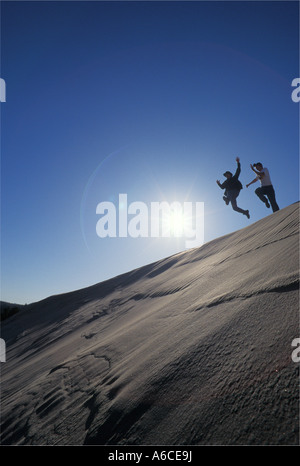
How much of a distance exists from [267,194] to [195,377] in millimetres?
4433

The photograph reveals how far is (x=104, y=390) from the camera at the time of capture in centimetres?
151

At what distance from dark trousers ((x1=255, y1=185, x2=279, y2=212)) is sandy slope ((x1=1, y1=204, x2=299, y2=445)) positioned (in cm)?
243

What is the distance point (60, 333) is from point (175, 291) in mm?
2464

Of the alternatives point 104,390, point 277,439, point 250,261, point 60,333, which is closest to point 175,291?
point 250,261

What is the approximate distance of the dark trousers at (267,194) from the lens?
4742mm

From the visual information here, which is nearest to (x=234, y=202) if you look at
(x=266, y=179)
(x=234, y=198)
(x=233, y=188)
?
(x=234, y=198)

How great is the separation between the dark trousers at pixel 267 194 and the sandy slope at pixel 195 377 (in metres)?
2.43

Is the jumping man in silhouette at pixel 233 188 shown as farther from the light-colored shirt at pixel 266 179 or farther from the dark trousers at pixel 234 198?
the light-colored shirt at pixel 266 179

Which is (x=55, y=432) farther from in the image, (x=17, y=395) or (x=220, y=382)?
(x=17, y=395)

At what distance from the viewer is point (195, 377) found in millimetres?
1156

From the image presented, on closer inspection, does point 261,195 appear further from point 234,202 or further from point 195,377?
point 195,377

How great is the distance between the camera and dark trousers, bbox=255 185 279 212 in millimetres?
4742

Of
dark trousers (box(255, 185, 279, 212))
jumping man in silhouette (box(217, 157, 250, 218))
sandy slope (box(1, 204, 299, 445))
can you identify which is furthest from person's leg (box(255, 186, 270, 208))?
sandy slope (box(1, 204, 299, 445))
